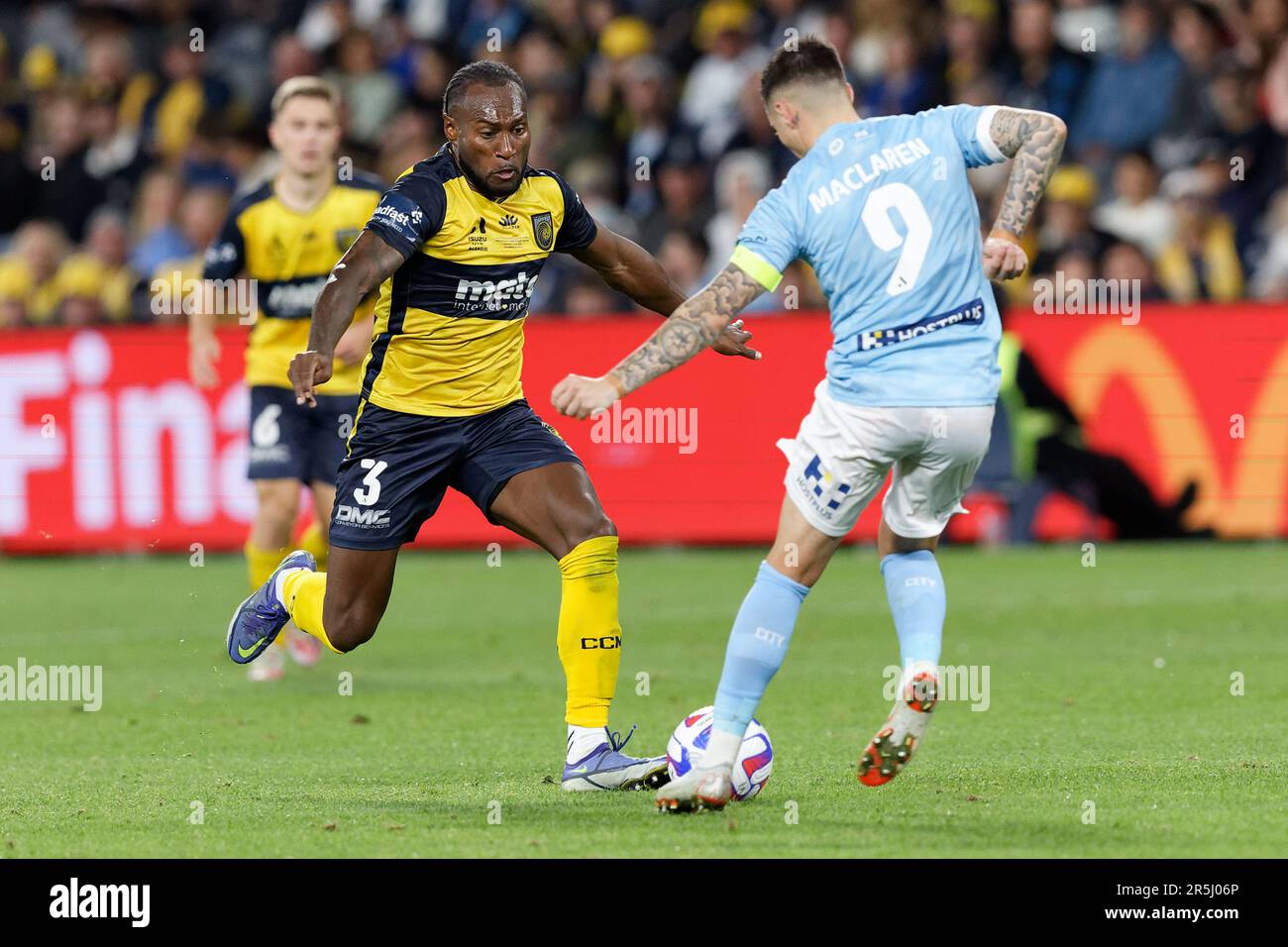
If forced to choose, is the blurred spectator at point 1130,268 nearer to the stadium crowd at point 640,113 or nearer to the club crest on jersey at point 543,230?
the stadium crowd at point 640,113

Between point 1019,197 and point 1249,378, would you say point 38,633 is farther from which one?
point 1249,378

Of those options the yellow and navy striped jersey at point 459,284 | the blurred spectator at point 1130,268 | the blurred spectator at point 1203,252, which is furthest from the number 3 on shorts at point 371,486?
the blurred spectator at point 1203,252

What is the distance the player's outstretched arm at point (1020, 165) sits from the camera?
6.38 meters

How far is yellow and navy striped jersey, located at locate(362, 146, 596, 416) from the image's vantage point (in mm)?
7098

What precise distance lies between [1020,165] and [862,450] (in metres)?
0.98

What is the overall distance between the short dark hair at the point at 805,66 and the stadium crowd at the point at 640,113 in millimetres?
9168

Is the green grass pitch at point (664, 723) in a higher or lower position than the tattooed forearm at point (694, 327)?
lower

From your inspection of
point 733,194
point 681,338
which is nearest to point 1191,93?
point 733,194

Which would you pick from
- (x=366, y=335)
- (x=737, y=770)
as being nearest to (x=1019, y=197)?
(x=737, y=770)

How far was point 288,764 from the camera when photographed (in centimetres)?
763

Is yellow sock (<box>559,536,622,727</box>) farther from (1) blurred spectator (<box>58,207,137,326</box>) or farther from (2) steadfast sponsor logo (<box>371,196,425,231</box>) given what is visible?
(1) blurred spectator (<box>58,207,137,326</box>)

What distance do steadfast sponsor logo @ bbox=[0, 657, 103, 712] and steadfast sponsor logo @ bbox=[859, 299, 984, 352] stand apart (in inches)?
175

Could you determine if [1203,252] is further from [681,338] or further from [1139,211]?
[681,338]
